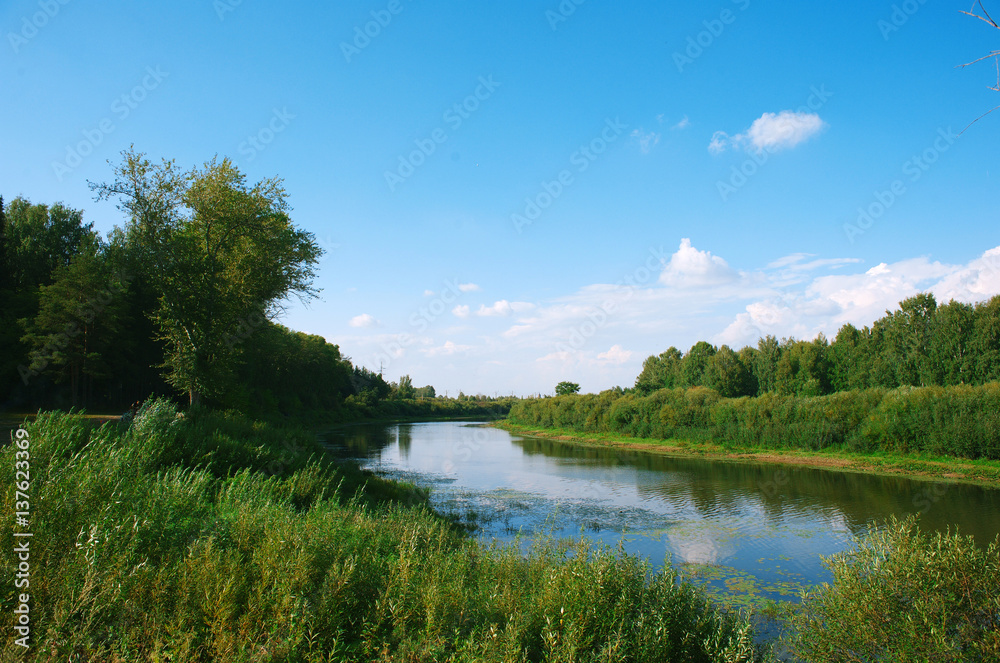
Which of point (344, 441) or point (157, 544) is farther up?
point (157, 544)

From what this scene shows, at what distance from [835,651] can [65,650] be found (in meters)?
7.59

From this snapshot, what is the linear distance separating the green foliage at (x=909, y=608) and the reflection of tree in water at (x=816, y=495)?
10185 mm

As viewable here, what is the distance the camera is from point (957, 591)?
604 cm

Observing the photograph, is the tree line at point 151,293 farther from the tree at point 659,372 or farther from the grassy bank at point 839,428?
the tree at point 659,372

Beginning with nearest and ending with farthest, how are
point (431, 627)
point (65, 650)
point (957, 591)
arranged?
point (65, 650)
point (431, 627)
point (957, 591)

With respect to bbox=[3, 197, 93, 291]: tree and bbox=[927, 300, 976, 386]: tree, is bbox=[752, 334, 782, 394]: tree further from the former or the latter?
bbox=[3, 197, 93, 291]: tree

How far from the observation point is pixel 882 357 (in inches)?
1807

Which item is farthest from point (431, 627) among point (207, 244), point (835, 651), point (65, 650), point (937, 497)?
point (937, 497)

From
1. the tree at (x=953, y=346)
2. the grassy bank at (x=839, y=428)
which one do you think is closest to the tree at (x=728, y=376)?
the grassy bank at (x=839, y=428)

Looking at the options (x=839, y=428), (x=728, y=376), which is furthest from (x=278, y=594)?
(x=728, y=376)

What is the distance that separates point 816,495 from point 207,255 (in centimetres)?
2838

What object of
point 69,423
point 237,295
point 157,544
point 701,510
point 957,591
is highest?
point 237,295

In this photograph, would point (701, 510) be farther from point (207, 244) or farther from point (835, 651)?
point (207, 244)

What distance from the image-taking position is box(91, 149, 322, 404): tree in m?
19.7
